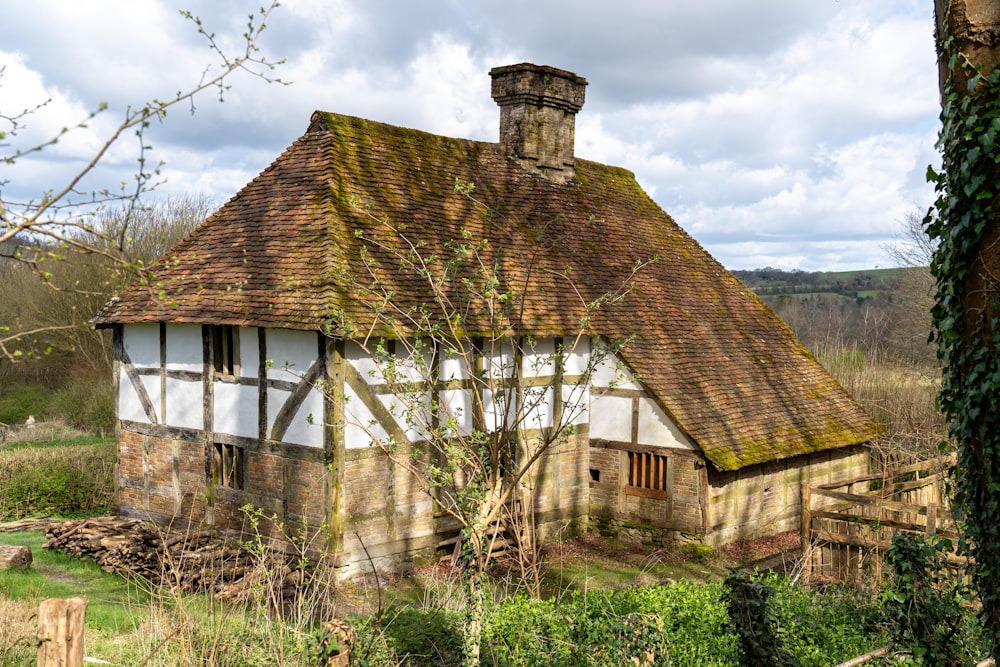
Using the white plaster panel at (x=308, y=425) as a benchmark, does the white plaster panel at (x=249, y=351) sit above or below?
above

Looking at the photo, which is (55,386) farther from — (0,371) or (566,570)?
(566,570)

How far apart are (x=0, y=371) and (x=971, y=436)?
115 ft

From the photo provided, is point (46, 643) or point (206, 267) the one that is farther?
point (206, 267)

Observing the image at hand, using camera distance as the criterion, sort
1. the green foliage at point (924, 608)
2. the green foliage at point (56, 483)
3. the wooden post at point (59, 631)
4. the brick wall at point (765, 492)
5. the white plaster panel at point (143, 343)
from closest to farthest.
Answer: the wooden post at point (59, 631) < the green foliage at point (924, 608) < the white plaster panel at point (143, 343) < the brick wall at point (765, 492) < the green foliage at point (56, 483)

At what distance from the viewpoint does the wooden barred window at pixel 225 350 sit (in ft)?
45.0

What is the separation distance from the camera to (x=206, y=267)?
14570 millimetres

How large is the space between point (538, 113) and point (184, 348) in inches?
344

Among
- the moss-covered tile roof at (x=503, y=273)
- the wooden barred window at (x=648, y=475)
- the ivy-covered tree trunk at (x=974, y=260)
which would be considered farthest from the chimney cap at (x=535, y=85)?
the ivy-covered tree trunk at (x=974, y=260)

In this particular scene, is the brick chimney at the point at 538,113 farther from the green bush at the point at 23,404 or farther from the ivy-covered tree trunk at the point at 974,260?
the green bush at the point at 23,404

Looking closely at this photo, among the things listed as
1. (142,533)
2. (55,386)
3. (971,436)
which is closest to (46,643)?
(971,436)

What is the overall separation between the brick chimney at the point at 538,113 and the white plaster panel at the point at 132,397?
27.9 ft

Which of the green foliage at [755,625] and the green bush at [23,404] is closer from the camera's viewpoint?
the green foliage at [755,625]

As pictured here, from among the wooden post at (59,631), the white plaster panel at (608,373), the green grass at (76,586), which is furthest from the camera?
the white plaster panel at (608,373)

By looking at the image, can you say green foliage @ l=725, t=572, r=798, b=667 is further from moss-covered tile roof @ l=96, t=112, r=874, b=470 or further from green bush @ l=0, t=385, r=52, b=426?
green bush @ l=0, t=385, r=52, b=426
